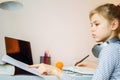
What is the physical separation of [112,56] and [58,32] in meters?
0.78

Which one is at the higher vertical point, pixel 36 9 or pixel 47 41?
pixel 36 9

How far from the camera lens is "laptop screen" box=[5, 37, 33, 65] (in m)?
1.29

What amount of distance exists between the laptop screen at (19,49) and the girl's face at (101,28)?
530 mm

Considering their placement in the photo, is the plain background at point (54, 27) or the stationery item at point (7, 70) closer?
the stationery item at point (7, 70)

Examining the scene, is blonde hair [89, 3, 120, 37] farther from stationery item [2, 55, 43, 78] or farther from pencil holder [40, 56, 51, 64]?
pencil holder [40, 56, 51, 64]

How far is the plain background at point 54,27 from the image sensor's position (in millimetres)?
1491

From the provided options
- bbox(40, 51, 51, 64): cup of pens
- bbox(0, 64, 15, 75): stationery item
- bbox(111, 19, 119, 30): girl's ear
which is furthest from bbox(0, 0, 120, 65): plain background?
bbox(111, 19, 119, 30): girl's ear

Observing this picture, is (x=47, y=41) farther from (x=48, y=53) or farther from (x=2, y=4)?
(x=2, y=4)

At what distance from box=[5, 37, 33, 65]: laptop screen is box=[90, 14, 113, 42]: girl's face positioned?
0.53 meters

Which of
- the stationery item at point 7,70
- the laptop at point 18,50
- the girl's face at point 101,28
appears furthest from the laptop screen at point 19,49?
the girl's face at point 101,28

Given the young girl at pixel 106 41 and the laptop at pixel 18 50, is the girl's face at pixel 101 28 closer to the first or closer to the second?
the young girl at pixel 106 41

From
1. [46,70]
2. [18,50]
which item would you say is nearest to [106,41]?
[46,70]

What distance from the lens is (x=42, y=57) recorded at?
4.93 feet

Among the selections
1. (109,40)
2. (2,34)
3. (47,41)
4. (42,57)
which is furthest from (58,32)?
(109,40)
